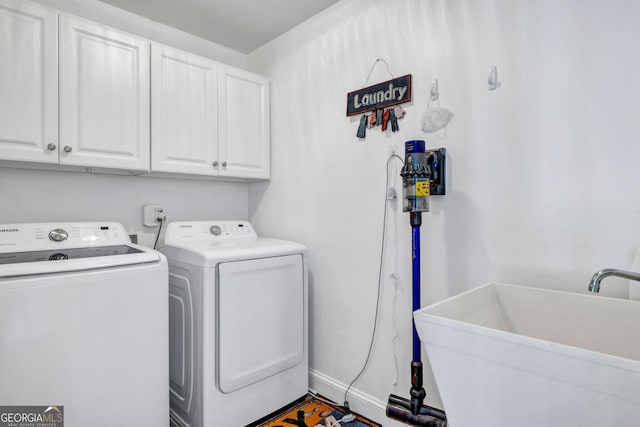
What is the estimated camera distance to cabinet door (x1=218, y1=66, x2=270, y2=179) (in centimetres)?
228

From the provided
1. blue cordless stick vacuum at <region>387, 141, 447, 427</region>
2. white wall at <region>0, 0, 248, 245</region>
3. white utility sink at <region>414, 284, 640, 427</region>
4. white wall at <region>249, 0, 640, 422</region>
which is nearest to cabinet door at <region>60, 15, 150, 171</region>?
white wall at <region>0, 0, 248, 245</region>

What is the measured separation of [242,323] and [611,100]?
184cm

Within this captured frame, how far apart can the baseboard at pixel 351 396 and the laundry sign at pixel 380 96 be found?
63.5 inches

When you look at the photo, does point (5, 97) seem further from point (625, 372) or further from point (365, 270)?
point (625, 372)

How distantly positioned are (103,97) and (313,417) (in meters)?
2.10

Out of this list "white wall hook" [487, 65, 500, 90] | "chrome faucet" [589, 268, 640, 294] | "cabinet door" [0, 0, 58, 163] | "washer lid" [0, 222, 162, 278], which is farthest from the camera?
"cabinet door" [0, 0, 58, 163]

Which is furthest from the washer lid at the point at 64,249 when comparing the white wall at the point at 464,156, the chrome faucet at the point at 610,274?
the chrome faucet at the point at 610,274

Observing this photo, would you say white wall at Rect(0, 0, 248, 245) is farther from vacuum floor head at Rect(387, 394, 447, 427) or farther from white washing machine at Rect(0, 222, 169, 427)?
vacuum floor head at Rect(387, 394, 447, 427)

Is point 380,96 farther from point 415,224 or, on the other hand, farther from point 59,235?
point 59,235

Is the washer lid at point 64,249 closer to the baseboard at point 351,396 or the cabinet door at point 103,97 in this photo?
the cabinet door at point 103,97

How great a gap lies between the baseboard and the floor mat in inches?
1.6

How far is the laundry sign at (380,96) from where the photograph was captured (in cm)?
174

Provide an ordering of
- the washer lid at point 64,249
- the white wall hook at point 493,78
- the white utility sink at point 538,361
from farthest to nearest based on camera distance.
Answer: the white wall hook at point 493,78 < the washer lid at point 64,249 < the white utility sink at point 538,361

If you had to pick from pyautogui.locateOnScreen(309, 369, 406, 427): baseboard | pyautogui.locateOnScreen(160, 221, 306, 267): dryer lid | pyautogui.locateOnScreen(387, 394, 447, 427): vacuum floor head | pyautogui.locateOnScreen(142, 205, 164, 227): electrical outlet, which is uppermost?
pyautogui.locateOnScreen(142, 205, 164, 227): electrical outlet
